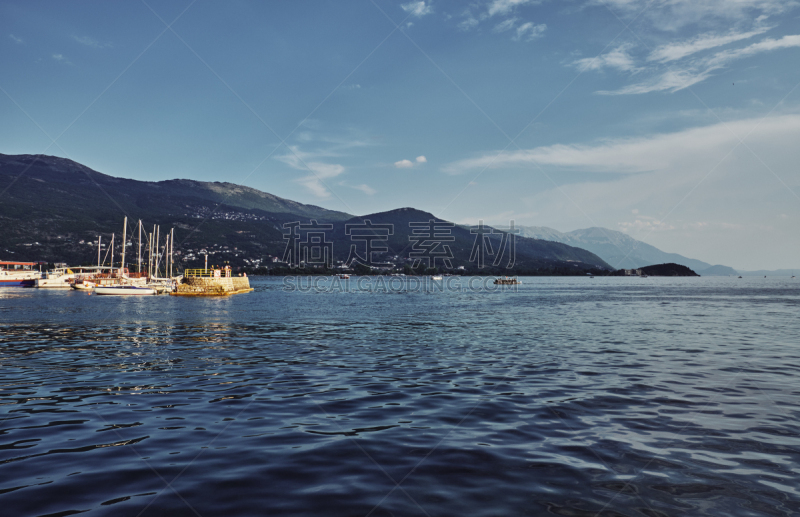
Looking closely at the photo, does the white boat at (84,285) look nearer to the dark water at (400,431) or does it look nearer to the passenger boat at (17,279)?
the passenger boat at (17,279)

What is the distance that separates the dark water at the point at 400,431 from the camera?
7.94 metres

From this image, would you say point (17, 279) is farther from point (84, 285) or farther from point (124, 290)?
point (124, 290)

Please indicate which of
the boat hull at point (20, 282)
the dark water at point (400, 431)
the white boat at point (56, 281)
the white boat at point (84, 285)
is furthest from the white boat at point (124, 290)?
the dark water at point (400, 431)

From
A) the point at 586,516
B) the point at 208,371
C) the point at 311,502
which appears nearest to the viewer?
the point at 586,516

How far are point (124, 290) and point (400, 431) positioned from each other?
9740 centimetres

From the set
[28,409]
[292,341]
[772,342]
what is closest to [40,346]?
[292,341]

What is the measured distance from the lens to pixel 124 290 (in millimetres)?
91250

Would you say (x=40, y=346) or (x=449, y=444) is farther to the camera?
(x=40, y=346)

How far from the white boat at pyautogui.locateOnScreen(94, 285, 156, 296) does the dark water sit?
7342 cm

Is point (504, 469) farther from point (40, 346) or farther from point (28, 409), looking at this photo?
point (40, 346)

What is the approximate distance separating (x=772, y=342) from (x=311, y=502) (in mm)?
34540

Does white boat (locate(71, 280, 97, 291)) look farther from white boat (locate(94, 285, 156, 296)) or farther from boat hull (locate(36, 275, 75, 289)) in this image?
white boat (locate(94, 285, 156, 296))

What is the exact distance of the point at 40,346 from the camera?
28.2 metres

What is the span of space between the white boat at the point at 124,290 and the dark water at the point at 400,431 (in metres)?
73.4
